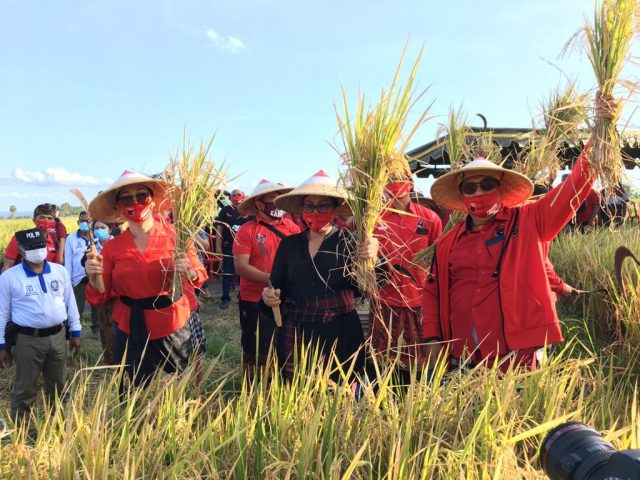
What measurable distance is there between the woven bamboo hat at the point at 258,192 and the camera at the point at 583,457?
313 centimetres

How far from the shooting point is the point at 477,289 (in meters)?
2.32

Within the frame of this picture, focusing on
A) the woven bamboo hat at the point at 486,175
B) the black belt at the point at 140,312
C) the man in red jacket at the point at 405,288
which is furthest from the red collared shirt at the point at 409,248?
the black belt at the point at 140,312

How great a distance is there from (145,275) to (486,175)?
6.65 ft

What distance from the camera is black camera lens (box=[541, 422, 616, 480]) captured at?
0.91 m

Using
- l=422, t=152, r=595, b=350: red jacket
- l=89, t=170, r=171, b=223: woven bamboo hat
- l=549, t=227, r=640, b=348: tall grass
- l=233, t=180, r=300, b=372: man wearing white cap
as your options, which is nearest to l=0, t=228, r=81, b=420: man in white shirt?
l=89, t=170, r=171, b=223: woven bamboo hat

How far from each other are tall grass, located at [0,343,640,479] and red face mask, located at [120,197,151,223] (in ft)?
4.32

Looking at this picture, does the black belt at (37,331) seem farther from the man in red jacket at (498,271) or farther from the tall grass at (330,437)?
the man in red jacket at (498,271)

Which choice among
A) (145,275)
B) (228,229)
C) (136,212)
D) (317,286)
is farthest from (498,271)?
(228,229)

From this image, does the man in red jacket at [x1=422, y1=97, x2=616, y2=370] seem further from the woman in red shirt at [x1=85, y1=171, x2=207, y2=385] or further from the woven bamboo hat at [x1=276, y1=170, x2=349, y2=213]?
the woman in red shirt at [x1=85, y1=171, x2=207, y2=385]

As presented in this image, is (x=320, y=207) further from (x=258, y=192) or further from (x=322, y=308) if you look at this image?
(x=258, y=192)

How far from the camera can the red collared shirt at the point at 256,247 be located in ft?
12.0

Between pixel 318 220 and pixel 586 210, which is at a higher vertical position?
pixel 586 210

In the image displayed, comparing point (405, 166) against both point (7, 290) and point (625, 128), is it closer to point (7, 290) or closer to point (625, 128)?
point (625, 128)

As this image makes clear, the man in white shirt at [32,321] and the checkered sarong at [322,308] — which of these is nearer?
the checkered sarong at [322,308]
